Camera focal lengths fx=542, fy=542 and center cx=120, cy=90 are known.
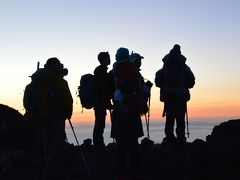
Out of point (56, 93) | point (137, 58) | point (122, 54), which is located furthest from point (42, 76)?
point (137, 58)

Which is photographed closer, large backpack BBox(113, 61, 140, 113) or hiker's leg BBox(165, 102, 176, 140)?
large backpack BBox(113, 61, 140, 113)

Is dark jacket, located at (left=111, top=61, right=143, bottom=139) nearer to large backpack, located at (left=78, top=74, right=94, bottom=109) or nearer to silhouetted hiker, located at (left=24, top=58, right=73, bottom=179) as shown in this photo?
silhouetted hiker, located at (left=24, top=58, right=73, bottom=179)

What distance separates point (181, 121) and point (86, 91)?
9.17ft

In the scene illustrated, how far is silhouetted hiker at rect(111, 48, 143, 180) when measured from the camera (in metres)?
11.2

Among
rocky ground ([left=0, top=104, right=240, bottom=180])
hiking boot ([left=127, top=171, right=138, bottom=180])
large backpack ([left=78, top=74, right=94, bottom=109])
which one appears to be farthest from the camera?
large backpack ([left=78, top=74, right=94, bottom=109])

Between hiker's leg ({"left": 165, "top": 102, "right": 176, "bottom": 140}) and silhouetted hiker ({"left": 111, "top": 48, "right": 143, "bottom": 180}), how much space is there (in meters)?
3.80

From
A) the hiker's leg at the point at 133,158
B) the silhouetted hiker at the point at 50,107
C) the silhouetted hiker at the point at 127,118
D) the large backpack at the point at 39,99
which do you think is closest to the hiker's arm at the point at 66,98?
the silhouetted hiker at the point at 50,107

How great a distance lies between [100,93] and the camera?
49.2ft

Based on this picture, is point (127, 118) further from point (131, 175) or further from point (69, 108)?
point (69, 108)

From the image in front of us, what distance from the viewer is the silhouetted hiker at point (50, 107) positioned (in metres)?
11.4

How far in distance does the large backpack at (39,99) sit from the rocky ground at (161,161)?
1.70 metres

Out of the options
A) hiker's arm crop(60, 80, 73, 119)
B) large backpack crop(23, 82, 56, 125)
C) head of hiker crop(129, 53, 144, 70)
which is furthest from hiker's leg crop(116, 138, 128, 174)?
head of hiker crop(129, 53, 144, 70)

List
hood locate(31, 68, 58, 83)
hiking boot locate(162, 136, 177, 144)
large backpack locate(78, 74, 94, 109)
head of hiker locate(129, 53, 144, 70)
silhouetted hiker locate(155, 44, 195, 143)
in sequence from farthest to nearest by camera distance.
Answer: hiking boot locate(162, 136, 177, 144) → large backpack locate(78, 74, 94, 109) → silhouetted hiker locate(155, 44, 195, 143) → head of hiker locate(129, 53, 144, 70) → hood locate(31, 68, 58, 83)

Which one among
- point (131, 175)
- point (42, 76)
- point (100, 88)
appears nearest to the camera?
point (131, 175)
